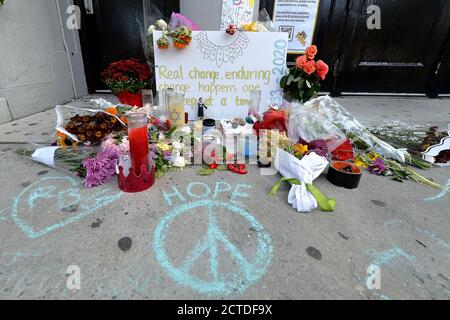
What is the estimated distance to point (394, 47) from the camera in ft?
12.8

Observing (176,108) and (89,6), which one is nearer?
(176,108)

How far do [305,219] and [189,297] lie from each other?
28.6 inches

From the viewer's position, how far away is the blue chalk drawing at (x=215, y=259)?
3.08 ft

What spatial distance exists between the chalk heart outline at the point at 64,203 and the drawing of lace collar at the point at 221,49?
1.62 metres

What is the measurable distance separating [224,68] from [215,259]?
76.2 inches

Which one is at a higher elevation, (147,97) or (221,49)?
(221,49)

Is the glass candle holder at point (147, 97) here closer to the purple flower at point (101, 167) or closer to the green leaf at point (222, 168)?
the purple flower at point (101, 167)

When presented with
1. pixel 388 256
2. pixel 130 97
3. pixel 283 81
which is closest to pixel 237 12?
pixel 283 81

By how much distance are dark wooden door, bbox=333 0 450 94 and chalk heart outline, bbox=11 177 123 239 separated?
4053 mm

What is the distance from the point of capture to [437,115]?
329cm

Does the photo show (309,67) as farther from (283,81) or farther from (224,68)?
(224,68)

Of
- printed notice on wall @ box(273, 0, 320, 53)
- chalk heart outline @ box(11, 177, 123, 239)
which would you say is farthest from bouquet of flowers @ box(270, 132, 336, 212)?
printed notice on wall @ box(273, 0, 320, 53)

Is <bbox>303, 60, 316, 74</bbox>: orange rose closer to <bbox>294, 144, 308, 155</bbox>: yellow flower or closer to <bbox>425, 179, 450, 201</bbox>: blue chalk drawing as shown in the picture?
<bbox>294, 144, 308, 155</bbox>: yellow flower

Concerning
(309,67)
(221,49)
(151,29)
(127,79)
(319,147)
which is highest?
(151,29)
